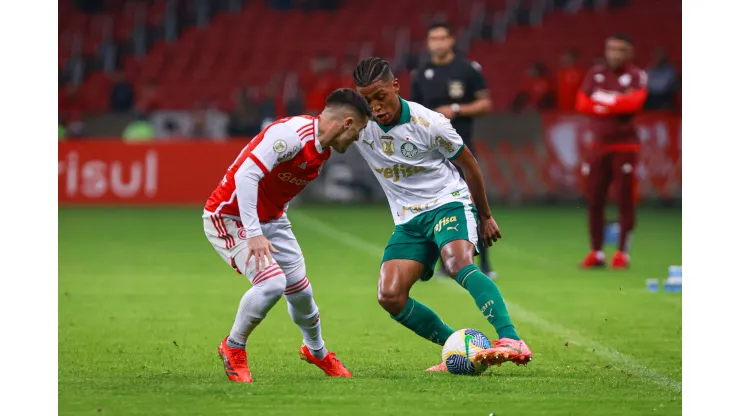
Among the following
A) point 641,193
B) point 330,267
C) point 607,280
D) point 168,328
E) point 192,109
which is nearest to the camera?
point 168,328

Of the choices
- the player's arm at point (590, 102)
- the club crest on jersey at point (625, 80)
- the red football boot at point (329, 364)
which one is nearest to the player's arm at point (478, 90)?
the player's arm at point (590, 102)

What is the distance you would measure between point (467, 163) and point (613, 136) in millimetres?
4754

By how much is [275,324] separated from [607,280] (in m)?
3.23

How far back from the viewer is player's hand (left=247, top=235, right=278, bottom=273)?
5.07 metres

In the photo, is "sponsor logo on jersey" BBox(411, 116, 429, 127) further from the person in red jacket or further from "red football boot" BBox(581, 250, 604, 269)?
"red football boot" BBox(581, 250, 604, 269)

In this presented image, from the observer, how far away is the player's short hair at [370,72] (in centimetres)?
548

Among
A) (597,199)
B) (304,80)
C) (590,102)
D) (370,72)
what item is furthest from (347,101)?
(304,80)

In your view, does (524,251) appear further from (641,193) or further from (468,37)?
(468,37)

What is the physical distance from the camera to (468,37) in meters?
21.9

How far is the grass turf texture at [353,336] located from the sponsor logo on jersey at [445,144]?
1069 mm

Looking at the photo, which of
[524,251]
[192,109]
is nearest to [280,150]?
[524,251]

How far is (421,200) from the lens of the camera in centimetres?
584

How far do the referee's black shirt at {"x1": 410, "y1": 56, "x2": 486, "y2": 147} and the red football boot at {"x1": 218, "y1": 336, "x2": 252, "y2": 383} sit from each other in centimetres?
395

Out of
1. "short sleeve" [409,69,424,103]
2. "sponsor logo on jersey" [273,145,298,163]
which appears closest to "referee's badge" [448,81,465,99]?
"short sleeve" [409,69,424,103]
